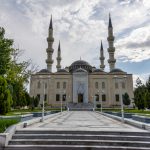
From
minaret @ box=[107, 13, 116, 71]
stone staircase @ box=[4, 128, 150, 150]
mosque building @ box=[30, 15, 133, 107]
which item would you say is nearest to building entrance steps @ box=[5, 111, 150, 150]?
stone staircase @ box=[4, 128, 150, 150]

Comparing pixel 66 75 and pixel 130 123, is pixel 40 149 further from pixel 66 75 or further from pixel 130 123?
pixel 66 75

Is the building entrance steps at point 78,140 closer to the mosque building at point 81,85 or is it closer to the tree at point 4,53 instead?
the tree at point 4,53

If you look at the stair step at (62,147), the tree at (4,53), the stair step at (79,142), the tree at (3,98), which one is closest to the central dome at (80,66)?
the tree at (4,53)

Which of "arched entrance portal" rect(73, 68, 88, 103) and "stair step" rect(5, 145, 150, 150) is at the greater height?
"arched entrance portal" rect(73, 68, 88, 103)

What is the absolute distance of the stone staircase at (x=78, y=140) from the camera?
6.17 metres

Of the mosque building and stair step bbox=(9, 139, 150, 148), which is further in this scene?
the mosque building

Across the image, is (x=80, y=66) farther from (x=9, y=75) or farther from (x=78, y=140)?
(x=78, y=140)

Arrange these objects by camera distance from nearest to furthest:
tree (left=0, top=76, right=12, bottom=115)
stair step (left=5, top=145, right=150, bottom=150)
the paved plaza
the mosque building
A: stair step (left=5, top=145, right=150, bottom=150), the paved plaza, tree (left=0, top=76, right=12, bottom=115), the mosque building

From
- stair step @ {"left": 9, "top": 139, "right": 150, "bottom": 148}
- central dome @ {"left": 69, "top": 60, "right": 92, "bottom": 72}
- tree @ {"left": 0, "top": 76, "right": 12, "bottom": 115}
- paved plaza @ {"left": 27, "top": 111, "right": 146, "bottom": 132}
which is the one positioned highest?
central dome @ {"left": 69, "top": 60, "right": 92, "bottom": 72}

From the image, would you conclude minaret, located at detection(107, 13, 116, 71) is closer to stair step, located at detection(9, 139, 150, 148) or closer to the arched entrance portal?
the arched entrance portal

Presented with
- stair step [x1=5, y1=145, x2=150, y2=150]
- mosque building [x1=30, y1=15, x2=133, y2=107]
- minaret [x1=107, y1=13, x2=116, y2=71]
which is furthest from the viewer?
minaret [x1=107, y1=13, x2=116, y2=71]

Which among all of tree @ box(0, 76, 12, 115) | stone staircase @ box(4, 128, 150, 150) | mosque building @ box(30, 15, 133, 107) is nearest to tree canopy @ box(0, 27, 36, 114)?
tree @ box(0, 76, 12, 115)

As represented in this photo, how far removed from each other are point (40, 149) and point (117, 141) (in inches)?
98.7

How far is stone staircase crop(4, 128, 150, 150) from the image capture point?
6172mm
